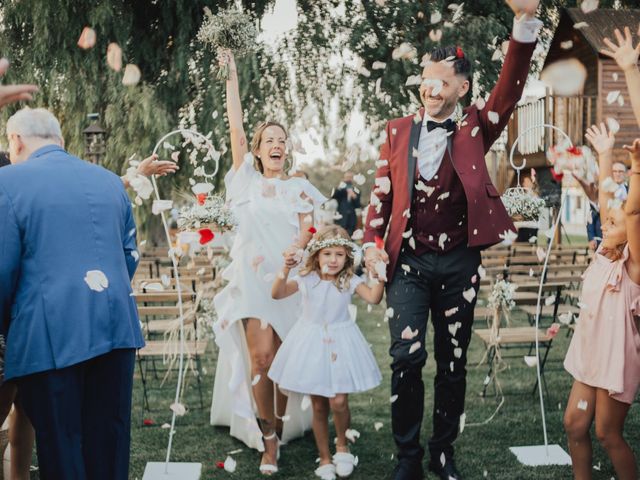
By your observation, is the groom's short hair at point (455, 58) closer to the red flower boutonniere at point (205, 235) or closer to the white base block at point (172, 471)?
the red flower boutonniere at point (205, 235)

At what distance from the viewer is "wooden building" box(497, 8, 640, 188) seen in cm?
1448

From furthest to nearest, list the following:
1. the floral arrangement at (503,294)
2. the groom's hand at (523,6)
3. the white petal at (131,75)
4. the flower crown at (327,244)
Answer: the white petal at (131,75) < the floral arrangement at (503,294) < the flower crown at (327,244) < the groom's hand at (523,6)

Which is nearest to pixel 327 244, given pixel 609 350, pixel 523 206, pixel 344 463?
pixel 344 463

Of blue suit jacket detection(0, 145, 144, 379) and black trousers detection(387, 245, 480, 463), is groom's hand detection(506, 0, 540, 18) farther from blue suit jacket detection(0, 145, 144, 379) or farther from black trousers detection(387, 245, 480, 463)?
blue suit jacket detection(0, 145, 144, 379)

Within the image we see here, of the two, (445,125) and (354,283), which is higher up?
(445,125)

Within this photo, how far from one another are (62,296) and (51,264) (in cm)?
12

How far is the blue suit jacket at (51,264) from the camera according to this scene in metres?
2.46

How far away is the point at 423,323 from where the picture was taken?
10.9ft

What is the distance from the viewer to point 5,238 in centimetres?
243

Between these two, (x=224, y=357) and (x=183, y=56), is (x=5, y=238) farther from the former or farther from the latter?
(x=183, y=56)

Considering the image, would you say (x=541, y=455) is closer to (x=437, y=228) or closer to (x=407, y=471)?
(x=407, y=471)

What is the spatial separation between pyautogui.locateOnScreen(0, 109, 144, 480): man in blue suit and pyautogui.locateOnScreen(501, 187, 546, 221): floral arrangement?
260cm

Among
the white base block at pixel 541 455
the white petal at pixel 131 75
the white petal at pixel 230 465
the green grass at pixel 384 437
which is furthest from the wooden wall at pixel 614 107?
the white petal at pixel 230 465

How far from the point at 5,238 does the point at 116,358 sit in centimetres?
62
